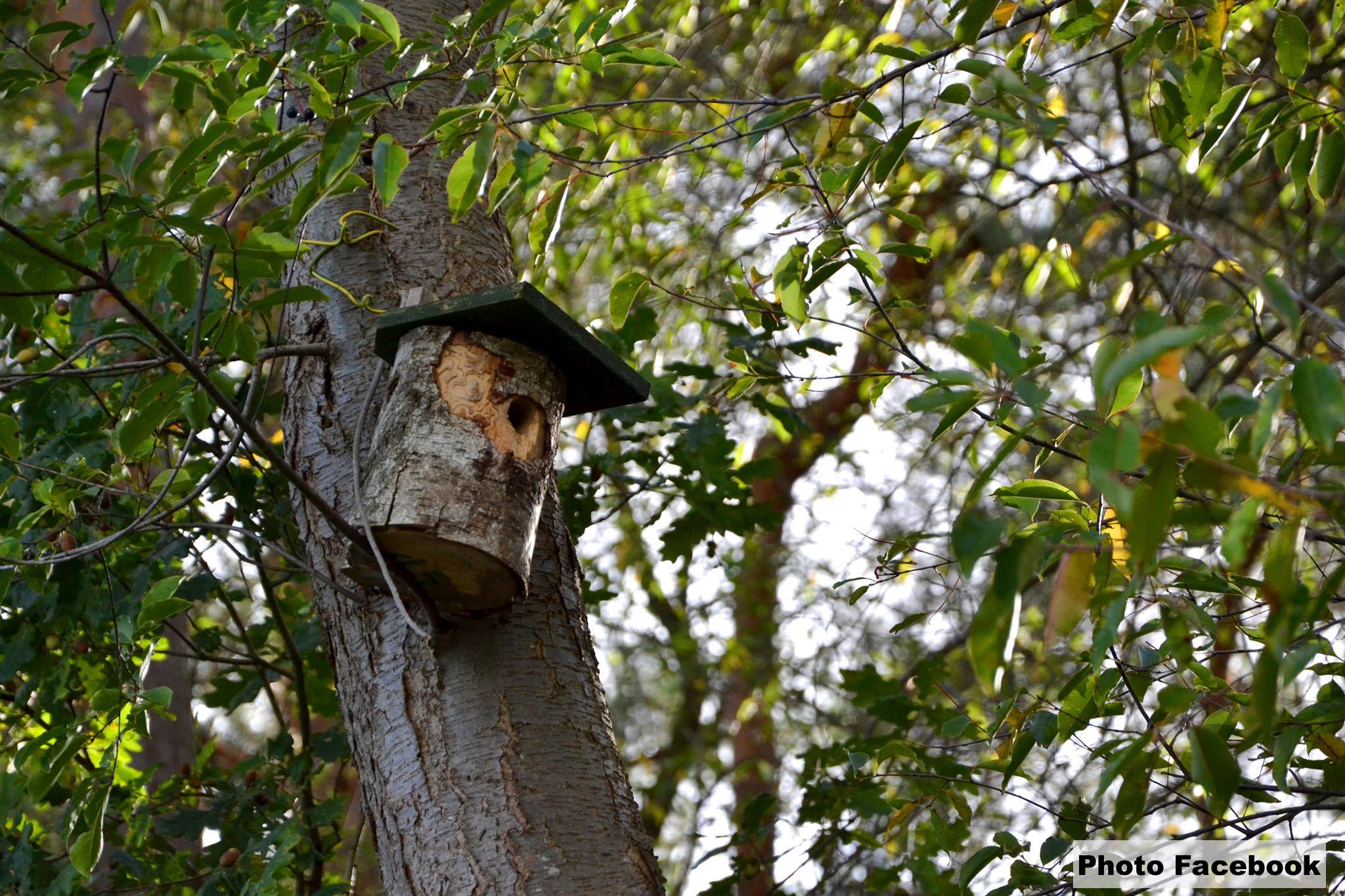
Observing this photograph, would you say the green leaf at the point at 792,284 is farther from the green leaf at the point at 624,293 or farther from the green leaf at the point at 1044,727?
the green leaf at the point at 1044,727

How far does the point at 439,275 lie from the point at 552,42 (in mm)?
566

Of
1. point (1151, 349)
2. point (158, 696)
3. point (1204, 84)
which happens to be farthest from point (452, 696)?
point (1204, 84)

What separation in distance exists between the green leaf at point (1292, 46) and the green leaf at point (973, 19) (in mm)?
605

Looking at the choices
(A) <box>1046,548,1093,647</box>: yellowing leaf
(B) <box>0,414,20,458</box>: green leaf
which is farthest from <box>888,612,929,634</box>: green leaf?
(B) <box>0,414,20,458</box>: green leaf

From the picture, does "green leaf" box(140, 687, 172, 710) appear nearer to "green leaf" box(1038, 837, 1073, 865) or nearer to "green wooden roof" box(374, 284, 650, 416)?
"green wooden roof" box(374, 284, 650, 416)

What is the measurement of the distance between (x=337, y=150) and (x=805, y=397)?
6.43 ft

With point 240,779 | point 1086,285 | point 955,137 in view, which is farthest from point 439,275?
point 1086,285

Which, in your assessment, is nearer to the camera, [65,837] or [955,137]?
[65,837]

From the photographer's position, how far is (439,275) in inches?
88.0

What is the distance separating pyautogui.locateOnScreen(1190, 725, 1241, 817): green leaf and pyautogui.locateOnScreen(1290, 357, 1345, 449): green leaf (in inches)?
15.0

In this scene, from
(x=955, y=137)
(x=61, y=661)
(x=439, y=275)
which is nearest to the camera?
(x=439, y=275)

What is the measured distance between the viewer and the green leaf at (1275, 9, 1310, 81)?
186 centimetres

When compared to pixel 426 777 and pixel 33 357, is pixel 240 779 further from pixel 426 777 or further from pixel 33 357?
pixel 426 777

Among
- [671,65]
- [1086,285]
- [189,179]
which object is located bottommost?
[189,179]
